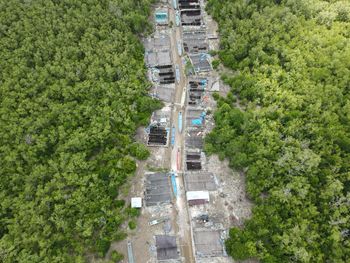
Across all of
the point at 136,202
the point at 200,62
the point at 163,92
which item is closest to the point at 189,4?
the point at 200,62

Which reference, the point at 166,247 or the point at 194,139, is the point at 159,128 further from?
the point at 166,247

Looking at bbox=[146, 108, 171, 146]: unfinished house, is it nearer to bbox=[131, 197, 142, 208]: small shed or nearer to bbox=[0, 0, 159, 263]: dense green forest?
bbox=[0, 0, 159, 263]: dense green forest

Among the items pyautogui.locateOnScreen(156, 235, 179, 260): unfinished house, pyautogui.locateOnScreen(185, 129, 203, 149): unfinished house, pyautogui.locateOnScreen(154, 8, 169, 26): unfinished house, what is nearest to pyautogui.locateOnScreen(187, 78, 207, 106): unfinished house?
pyautogui.locateOnScreen(185, 129, 203, 149): unfinished house

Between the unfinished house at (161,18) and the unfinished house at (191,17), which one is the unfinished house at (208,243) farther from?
the unfinished house at (161,18)

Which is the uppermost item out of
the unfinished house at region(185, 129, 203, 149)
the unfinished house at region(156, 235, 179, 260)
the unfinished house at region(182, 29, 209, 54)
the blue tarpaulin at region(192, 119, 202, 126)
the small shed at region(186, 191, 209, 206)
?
the unfinished house at region(182, 29, 209, 54)

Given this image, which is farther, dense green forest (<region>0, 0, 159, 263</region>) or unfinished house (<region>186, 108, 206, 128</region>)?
unfinished house (<region>186, 108, 206, 128</region>)

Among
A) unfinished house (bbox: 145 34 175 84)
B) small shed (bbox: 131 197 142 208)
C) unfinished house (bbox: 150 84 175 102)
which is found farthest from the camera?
unfinished house (bbox: 145 34 175 84)

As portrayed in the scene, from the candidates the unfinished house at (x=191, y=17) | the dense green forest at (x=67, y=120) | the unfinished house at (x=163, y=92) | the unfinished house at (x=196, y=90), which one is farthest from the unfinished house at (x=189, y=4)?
the unfinished house at (x=163, y=92)
